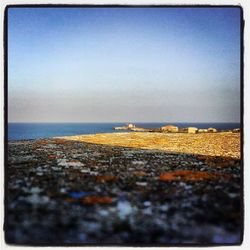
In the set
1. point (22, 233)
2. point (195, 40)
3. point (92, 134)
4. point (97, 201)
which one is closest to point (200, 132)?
point (92, 134)

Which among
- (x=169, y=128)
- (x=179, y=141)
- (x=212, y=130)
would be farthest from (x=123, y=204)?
(x=169, y=128)

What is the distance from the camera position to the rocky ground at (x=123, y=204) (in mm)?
10609

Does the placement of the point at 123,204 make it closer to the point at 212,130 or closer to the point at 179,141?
the point at 179,141

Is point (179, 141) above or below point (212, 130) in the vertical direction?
below

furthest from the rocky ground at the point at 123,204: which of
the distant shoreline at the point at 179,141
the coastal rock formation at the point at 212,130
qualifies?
the coastal rock formation at the point at 212,130

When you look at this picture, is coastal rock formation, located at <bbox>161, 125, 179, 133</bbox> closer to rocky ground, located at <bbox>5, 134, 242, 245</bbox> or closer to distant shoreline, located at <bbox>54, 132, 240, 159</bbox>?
distant shoreline, located at <bbox>54, 132, 240, 159</bbox>

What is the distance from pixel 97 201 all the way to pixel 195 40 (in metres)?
6.68

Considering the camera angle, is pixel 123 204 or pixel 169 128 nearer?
pixel 123 204

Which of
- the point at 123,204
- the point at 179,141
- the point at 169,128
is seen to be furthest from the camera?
the point at 169,128

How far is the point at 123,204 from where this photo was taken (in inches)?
447

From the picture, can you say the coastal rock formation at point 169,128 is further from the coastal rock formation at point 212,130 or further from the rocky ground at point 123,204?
the rocky ground at point 123,204

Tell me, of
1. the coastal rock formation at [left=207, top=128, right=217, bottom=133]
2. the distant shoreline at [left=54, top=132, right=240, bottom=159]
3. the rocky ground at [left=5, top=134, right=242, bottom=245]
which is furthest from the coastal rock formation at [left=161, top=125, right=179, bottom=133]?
the rocky ground at [left=5, top=134, right=242, bottom=245]

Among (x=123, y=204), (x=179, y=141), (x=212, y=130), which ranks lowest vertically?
(x=123, y=204)

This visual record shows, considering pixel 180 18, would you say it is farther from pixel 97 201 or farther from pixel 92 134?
pixel 92 134
